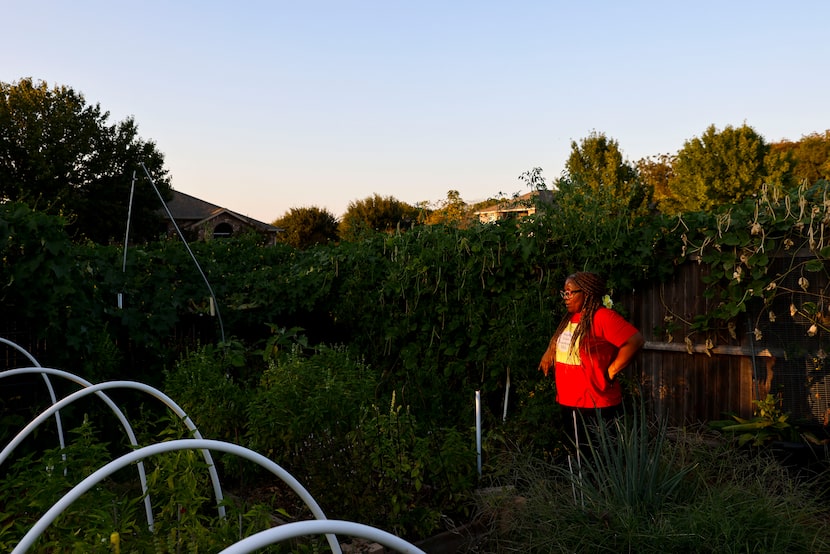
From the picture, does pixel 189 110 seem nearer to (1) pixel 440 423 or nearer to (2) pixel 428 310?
(2) pixel 428 310

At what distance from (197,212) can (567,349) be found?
143 feet

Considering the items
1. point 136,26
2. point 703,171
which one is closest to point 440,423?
point 136,26

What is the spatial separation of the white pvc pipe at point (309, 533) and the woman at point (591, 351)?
3080 millimetres

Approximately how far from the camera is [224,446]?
5.67 feet

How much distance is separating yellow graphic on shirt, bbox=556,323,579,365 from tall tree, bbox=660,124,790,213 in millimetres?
26633

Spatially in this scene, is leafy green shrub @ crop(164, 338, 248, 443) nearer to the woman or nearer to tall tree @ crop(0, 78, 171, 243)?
the woman

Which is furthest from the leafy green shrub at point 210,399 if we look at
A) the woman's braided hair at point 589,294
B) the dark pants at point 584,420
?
the woman's braided hair at point 589,294

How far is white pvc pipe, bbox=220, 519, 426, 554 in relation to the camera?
1141 millimetres

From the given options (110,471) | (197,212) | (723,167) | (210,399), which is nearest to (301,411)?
(210,399)

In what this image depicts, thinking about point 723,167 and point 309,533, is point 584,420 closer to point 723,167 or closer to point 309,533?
point 309,533

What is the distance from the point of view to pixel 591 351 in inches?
162

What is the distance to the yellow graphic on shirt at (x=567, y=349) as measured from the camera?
13.7ft

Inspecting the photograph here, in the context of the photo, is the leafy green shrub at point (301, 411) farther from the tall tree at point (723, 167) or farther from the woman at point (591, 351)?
the tall tree at point (723, 167)

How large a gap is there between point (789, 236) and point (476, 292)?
8.57ft
